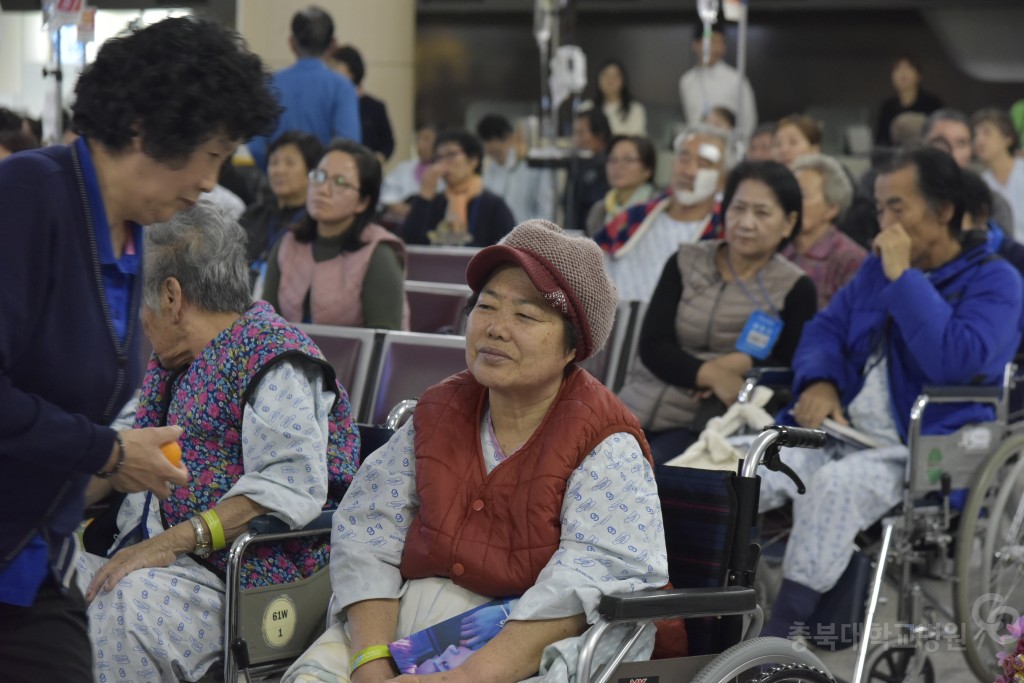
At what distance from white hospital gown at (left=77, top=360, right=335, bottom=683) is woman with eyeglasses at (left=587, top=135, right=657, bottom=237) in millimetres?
3650

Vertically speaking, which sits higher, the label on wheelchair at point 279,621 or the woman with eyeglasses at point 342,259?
the woman with eyeglasses at point 342,259

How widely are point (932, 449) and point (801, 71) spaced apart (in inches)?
→ 349

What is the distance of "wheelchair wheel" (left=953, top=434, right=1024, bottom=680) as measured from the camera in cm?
311

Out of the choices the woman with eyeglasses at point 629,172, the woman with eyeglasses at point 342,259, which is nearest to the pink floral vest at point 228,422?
the woman with eyeglasses at point 342,259

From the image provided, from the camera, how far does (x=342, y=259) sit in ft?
13.2

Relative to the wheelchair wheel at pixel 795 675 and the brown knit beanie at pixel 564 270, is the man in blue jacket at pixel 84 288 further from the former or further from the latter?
the wheelchair wheel at pixel 795 675

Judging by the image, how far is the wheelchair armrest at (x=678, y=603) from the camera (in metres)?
1.81

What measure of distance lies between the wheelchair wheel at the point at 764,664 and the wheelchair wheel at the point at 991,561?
1.17m

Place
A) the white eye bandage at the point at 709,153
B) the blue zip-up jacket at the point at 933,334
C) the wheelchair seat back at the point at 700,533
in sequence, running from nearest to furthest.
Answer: the wheelchair seat back at the point at 700,533
the blue zip-up jacket at the point at 933,334
the white eye bandage at the point at 709,153

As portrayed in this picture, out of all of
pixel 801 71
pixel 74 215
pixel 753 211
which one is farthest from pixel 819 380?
pixel 801 71

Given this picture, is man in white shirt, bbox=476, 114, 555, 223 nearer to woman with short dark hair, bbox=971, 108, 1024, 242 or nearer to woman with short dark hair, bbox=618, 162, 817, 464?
woman with short dark hair, bbox=971, 108, 1024, 242

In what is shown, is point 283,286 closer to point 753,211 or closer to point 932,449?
point 753,211

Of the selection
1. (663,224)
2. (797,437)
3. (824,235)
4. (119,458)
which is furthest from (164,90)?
(663,224)

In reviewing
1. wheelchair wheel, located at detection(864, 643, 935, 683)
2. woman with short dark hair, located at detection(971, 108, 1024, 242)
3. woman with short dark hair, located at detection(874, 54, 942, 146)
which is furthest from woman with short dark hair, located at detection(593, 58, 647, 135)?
wheelchair wheel, located at detection(864, 643, 935, 683)
